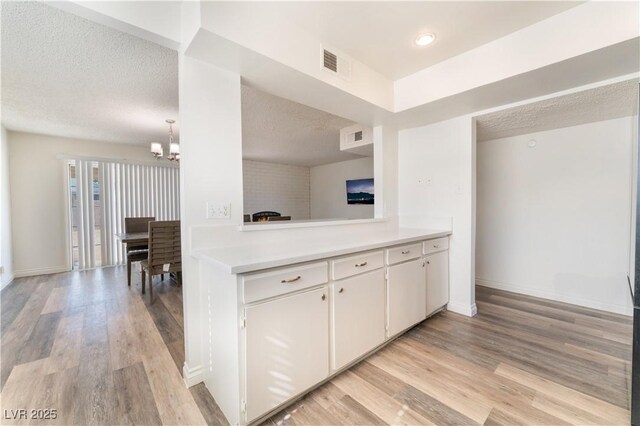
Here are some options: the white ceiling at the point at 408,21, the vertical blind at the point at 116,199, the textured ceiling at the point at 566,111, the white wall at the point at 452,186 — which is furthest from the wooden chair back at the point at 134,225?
the textured ceiling at the point at 566,111

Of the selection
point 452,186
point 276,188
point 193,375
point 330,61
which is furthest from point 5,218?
point 452,186

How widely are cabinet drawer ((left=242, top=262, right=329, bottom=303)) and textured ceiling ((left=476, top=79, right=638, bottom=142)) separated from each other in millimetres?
2409

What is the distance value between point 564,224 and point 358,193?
3.76 m

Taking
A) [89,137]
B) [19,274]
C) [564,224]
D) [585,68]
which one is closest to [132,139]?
[89,137]

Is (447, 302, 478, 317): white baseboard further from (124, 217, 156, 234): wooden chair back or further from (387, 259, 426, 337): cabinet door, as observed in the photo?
(124, 217, 156, 234): wooden chair back

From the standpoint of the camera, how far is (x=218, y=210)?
172 cm

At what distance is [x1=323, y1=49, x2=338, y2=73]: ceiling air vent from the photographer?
1.96 m

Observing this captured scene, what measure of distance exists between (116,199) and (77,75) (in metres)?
3.37

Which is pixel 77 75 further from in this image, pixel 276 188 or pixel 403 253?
pixel 276 188

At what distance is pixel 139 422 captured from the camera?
1.37 m

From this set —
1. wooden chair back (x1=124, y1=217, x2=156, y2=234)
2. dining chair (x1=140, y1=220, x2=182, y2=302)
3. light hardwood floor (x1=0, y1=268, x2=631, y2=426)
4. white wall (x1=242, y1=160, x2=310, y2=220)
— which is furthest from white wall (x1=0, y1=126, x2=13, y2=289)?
white wall (x1=242, y1=160, x2=310, y2=220)

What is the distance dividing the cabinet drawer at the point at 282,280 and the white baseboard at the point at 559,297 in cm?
307

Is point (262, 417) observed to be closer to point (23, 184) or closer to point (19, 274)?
point (19, 274)

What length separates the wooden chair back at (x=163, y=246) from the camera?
3146 mm
